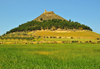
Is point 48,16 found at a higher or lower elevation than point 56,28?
higher

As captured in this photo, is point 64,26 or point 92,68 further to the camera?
point 64,26

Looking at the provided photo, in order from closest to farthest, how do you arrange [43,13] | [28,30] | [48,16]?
[28,30], [48,16], [43,13]

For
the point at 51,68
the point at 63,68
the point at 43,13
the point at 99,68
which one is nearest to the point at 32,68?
the point at 51,68

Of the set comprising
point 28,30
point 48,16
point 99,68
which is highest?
point 48,16

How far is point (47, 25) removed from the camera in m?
124

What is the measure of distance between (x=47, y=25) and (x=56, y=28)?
345 inches

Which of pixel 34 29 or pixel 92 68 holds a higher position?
pixel 34 29

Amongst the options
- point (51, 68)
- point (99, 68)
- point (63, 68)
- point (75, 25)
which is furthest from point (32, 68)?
point (75, 25)

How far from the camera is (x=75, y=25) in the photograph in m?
128

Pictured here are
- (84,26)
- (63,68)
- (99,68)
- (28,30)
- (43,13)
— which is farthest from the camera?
(43,13)

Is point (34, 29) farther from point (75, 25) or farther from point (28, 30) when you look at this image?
point (75, 25)

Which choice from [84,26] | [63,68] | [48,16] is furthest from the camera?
[48,16]

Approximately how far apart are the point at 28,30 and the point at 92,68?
113192mm

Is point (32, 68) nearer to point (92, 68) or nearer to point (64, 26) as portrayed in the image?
point (92, 68)
